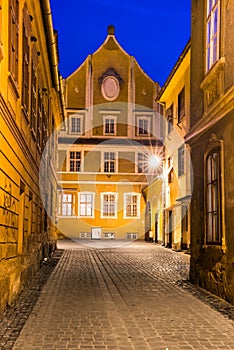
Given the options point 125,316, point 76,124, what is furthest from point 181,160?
point 76,124

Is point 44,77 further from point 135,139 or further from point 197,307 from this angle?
point 135,139

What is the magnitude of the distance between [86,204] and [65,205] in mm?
1730

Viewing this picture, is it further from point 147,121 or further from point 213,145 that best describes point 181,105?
point 147,121

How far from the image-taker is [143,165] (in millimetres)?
41875

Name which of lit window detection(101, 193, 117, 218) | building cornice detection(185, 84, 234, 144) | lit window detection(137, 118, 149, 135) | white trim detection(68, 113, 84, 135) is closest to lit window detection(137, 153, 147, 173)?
lit window detection(137, 118, 149, 135)

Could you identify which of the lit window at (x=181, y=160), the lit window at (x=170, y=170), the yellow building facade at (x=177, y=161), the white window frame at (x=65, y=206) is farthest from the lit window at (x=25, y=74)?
the white window frame at (x=65, y=206)

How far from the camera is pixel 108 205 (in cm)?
4153

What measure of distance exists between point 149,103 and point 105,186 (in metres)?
8.16

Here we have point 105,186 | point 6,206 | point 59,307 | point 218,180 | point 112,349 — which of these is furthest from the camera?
point 105,186

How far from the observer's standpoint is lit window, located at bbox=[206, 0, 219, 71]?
35.6 feet

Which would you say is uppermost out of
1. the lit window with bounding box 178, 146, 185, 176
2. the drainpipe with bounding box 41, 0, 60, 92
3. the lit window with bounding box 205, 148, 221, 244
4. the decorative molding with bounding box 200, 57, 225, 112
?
the drainpipe with bounding box 41, 0, 60, 92

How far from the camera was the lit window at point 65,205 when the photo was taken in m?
40.9

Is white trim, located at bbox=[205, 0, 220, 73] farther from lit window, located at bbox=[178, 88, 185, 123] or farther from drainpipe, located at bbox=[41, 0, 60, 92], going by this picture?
lit window, located at bbox=[178, 88, 185, 123]

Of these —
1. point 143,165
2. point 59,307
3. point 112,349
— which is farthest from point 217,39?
point 143,165
